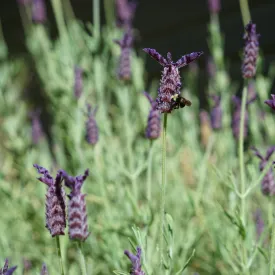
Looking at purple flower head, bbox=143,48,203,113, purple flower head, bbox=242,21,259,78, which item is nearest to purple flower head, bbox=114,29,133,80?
purple flower head, bbox=242,21,259,78

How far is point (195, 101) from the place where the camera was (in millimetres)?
3006

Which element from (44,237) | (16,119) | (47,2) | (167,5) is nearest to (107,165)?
(44,237)

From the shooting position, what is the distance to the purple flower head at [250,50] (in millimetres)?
1300

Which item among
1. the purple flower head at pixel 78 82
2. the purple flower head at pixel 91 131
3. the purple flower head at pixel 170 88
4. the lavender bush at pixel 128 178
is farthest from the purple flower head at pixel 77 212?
the purple flower head at pixel 78 82

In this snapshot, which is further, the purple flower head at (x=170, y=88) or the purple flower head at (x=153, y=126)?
the purple flower head at (x=153, y=126)

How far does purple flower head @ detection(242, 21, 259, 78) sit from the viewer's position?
130 centimetres

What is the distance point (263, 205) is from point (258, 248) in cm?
93

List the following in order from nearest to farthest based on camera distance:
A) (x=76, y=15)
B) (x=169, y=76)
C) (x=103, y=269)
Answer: (x=169, y=76), (x=103, y=269), (x=76, y=15)

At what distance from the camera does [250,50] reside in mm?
1323

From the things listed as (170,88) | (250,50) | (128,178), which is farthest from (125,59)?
(170,88)

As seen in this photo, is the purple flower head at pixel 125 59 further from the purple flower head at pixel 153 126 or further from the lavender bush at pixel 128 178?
the purple flower head at pixel 153 126

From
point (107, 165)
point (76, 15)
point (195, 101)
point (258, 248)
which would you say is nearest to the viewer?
point (258, 248)

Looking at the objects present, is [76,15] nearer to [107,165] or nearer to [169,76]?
[107,165]

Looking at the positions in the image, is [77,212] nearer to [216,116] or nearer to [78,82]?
[216,116]
